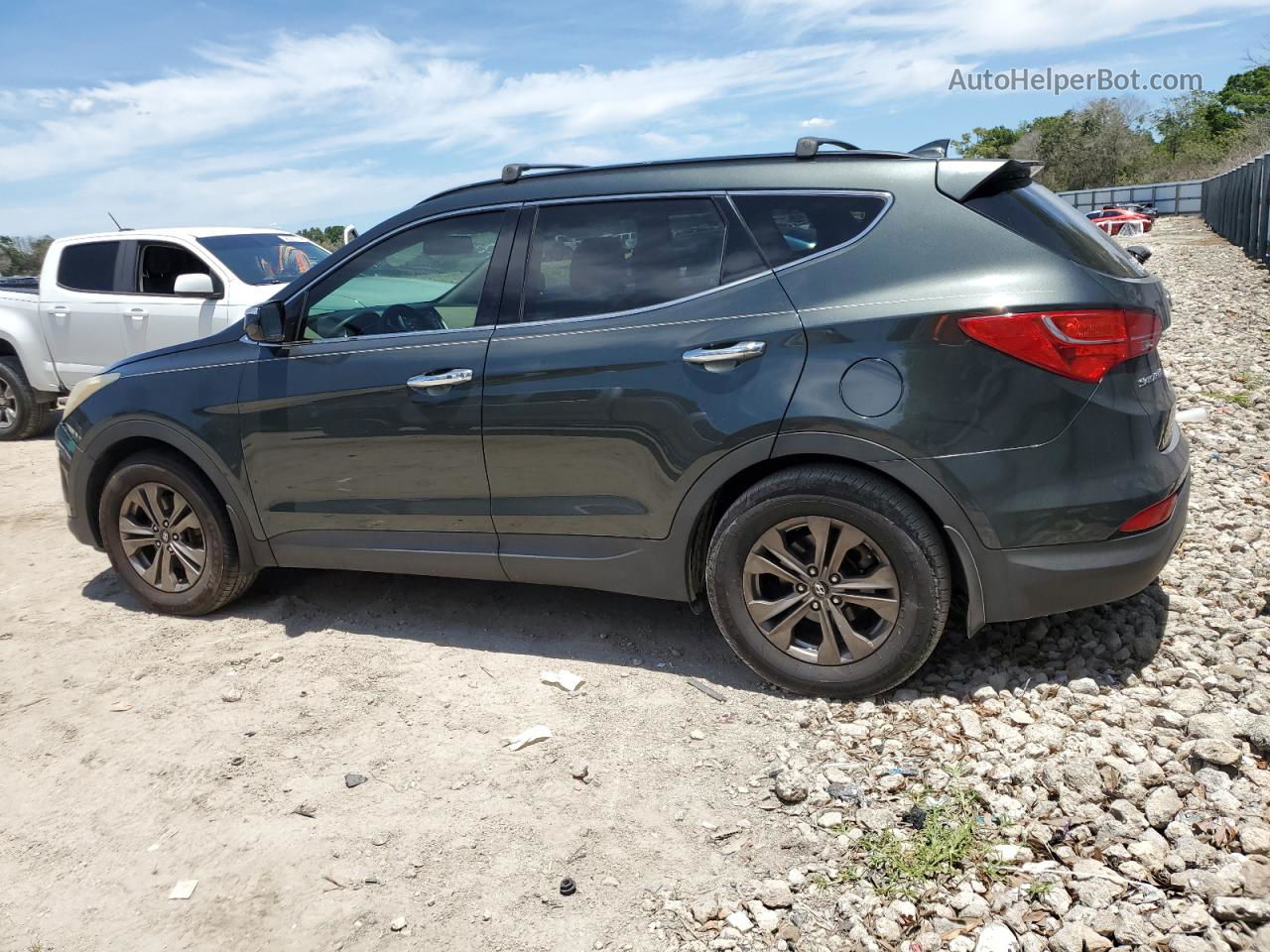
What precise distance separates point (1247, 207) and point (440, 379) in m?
23.3

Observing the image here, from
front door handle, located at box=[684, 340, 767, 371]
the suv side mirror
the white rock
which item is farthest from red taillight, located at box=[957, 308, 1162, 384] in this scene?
the suv side mirror

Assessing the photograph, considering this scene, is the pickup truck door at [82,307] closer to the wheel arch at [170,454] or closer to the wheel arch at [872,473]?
the wheel arch at [170,454]

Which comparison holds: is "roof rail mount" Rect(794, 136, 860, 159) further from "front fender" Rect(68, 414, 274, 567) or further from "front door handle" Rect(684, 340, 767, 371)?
"front fender" Rect(68, 414, 274, 567)

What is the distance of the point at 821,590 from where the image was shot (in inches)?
146

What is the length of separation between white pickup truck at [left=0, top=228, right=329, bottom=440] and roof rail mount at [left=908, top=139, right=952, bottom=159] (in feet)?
20.2

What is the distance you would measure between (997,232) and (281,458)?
304 cm

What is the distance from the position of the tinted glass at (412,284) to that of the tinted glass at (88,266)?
19.9ft

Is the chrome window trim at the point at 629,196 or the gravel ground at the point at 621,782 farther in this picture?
the chrome window trim at the point at 629,196

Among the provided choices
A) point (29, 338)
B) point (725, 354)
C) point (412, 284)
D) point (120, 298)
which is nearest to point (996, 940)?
point (725, 354)

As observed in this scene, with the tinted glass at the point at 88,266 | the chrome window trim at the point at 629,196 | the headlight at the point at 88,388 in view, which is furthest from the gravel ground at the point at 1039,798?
the tinted glass at the point at 88,266

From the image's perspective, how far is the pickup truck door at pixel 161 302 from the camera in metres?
8.87

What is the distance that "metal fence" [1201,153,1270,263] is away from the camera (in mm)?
19125

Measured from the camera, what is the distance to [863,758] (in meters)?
3.47

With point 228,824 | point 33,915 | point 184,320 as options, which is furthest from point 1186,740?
point 184,320
